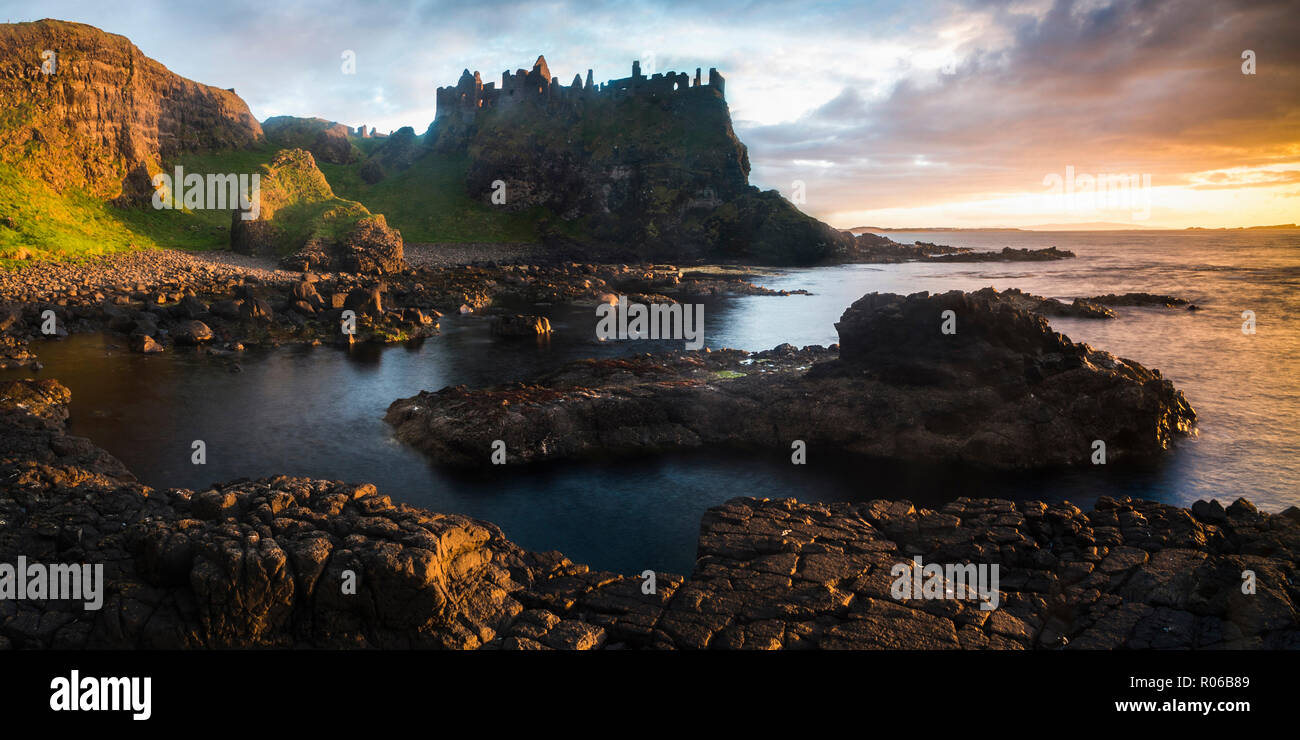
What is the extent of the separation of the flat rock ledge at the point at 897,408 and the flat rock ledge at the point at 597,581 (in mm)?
9683

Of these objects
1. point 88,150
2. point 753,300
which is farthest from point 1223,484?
point 88,150

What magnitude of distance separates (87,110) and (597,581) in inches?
4331

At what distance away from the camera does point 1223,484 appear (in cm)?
2448

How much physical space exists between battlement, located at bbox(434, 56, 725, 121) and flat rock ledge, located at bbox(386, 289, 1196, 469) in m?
142

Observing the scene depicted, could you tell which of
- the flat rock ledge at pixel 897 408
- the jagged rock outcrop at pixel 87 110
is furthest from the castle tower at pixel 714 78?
the flat rock ledge at pixel 897 408

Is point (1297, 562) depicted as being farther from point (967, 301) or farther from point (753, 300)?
point (753, 300)

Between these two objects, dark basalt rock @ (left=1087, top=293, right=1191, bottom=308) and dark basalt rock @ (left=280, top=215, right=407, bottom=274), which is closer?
dark basalt rock @ (left=1087, top=293, right=1191, bottom=308)

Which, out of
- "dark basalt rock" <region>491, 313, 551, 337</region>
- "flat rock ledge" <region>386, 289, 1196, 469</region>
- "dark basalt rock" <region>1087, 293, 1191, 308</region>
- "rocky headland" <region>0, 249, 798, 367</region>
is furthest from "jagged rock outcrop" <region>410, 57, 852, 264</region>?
"flat rock ledge" <region>386, 289, 1196, 469</region>

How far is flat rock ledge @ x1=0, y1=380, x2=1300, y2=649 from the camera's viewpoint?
1173 centimetres

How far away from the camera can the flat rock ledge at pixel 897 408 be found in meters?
26.3

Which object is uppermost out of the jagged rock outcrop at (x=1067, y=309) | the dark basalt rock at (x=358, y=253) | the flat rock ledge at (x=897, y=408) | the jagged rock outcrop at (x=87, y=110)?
the jagged rock outcrop at (x=87, y=110)

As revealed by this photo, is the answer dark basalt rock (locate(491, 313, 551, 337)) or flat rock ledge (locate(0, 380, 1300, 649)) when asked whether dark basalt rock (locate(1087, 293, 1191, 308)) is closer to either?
dark basalt rock (locate(491, 313, 551, 337))

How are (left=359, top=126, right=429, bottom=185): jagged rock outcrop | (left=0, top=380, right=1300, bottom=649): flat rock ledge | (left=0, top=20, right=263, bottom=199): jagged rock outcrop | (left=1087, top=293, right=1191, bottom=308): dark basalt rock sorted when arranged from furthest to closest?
1. (left=359, top=126, right=429, bottom=185): jagged rock outcrop
2. (left=0, top=20, right=263, bottom=199): jagged rock outcrop
3. (left=1087, top=293, right=1191, bottom=308): dark basalt rock
4. (left=0, top=380, right=1300, bottom=649): flat rock ledge

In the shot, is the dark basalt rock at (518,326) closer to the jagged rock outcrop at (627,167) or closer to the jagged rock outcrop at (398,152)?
the jagged rock outcrop at (627,167)
